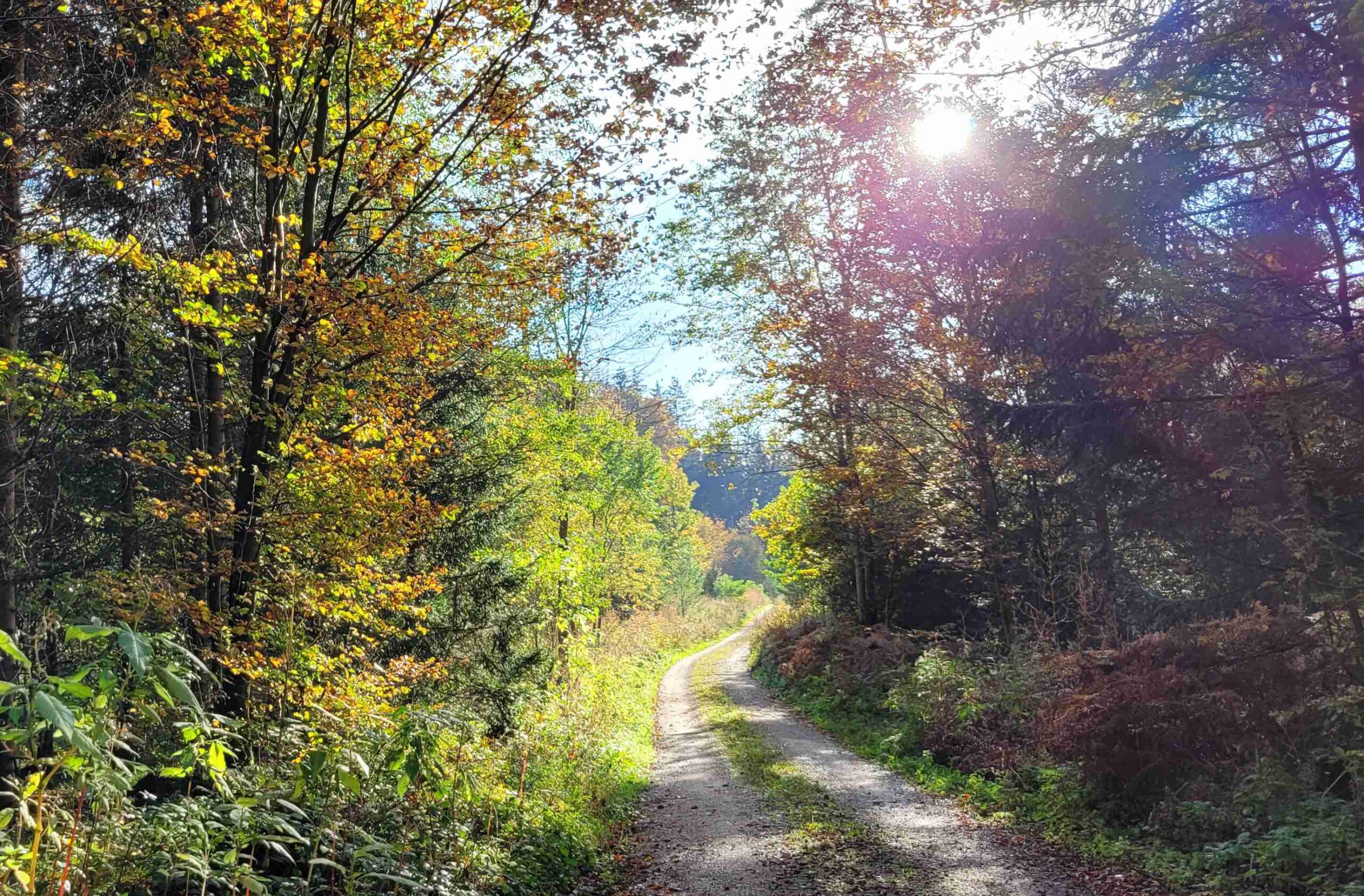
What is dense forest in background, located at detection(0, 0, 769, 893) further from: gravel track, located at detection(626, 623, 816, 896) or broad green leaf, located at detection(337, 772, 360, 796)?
gravel track, located at detection(626, 623, 816, 896)

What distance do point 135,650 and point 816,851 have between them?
7.73 metres

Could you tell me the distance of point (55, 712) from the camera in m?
2.33

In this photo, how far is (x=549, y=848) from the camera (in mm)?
7918

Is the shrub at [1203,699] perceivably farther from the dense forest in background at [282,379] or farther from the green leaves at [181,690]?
the green leaves at [181,690]

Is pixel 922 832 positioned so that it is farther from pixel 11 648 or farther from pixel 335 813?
pixel 11 648

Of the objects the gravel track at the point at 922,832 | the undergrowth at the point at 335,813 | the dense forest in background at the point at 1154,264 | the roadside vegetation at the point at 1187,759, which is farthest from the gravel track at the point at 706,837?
the dense forest in background at the point at 1154,264

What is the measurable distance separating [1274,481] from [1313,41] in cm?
442

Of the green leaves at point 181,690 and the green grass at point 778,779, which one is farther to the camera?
the green grass at point 778,779

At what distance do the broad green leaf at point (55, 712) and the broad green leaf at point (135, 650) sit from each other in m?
0.20

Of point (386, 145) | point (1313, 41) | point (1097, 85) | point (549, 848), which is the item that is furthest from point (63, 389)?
point (1313, 41)

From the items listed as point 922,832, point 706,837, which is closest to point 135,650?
point 706,837

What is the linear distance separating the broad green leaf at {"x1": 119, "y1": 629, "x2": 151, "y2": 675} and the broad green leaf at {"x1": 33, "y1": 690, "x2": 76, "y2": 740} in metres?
0.20

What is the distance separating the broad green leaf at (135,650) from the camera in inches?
97.1

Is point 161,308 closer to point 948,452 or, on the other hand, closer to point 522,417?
point 522,417
